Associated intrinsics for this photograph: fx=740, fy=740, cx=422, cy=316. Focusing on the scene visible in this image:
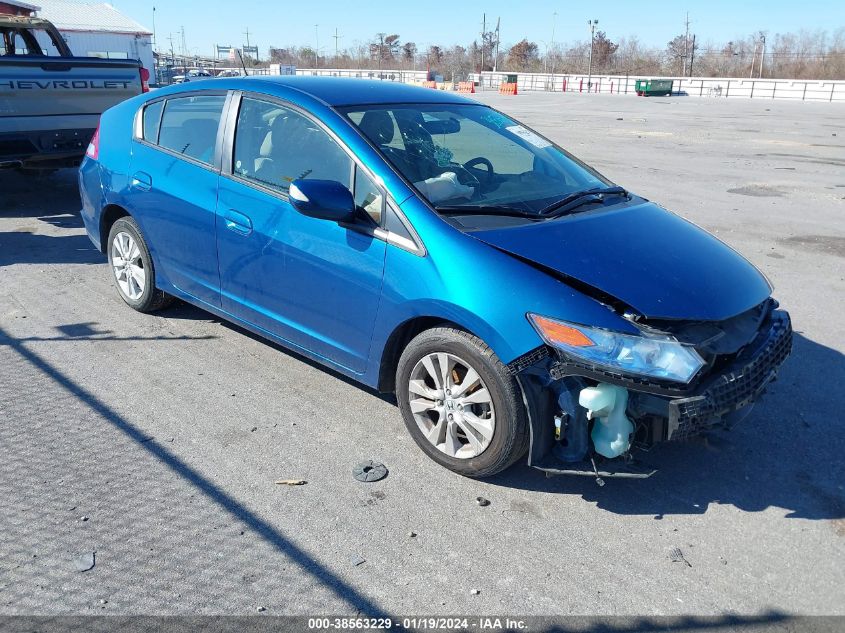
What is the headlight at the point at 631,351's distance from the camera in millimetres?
3086

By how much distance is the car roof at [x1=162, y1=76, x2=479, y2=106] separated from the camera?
4.32 meters

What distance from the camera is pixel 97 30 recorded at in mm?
67000

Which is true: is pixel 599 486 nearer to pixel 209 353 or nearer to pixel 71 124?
pixel 209 353

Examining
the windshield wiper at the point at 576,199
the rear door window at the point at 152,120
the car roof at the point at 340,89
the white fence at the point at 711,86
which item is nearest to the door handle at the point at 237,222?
the car roof at the point at 340,89

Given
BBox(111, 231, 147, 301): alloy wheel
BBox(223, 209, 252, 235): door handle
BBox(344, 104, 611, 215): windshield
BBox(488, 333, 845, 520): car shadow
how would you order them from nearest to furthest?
BBox(488, 333, 845, 520): car shadow, BBox(344, 104, 611, 215): windshield, BBox(223, 209, 252, 235): door handle, BBox(111, 231, 147, 301): alloy wheel

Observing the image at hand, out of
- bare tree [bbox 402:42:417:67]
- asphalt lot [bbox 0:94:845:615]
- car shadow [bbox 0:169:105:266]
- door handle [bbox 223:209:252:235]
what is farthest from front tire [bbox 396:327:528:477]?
bare tree [bbox 402:42:417:67]

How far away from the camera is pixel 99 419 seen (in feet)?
13.3

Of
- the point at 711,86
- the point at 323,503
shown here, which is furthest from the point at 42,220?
the point at 711,86

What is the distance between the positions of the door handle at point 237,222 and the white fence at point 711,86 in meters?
55.7

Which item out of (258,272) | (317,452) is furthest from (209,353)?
(317,452)

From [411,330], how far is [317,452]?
0.80 meters

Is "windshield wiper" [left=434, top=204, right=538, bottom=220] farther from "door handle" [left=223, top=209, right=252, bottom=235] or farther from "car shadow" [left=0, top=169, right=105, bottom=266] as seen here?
"car shadow" [left=0, top=169, right=105, bottom=266]

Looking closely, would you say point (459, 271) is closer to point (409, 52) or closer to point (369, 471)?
point (369, 471)

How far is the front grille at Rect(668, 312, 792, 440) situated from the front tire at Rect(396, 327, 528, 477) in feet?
2.16
